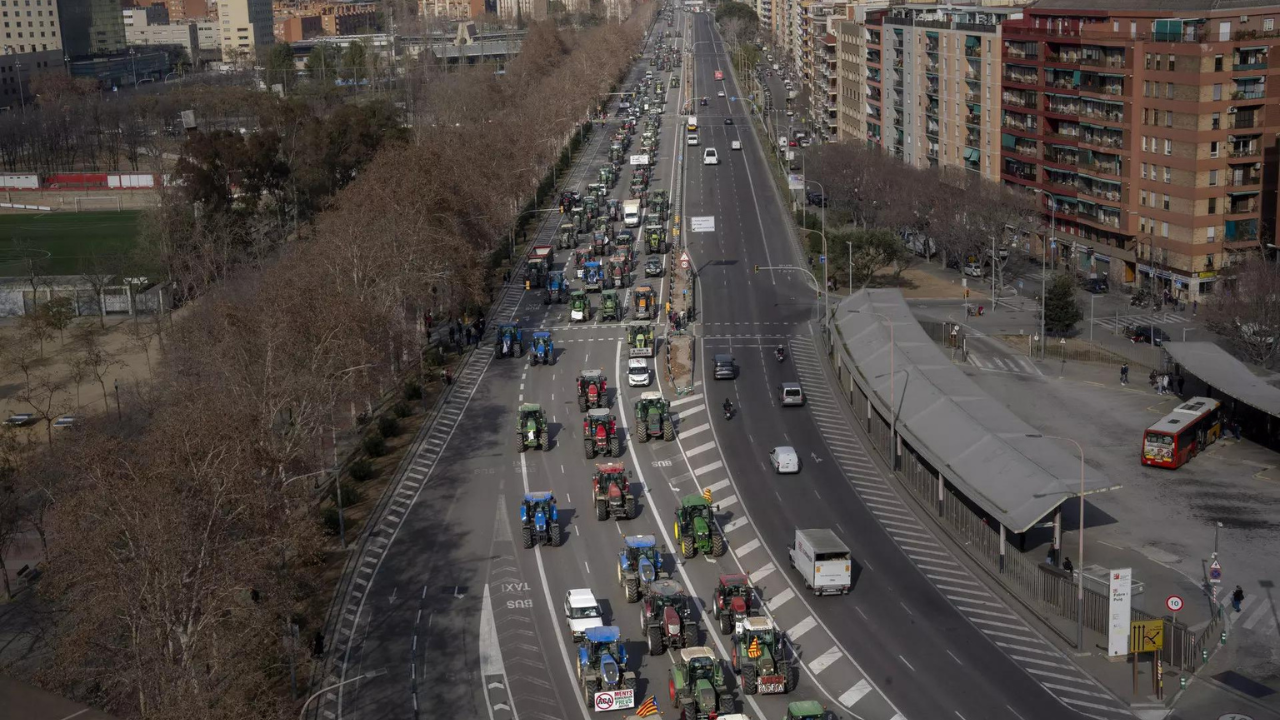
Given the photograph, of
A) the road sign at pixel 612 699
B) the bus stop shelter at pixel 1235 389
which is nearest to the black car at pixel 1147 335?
the bus stop shelter at pixel 1235 389

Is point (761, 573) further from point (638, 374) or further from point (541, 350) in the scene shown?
point (541, 350)

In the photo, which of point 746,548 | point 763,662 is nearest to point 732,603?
point 763,662

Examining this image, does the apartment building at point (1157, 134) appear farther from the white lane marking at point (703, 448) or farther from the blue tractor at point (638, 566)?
the blue tractor at point (638, 566)

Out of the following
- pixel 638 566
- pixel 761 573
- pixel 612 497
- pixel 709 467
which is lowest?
pixel 761 573

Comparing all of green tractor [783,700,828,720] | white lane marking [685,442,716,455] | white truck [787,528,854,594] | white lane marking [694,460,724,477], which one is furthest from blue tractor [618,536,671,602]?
white lane marking [685,442,716,455]

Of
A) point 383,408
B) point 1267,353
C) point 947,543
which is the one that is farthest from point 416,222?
→ point 1267,353

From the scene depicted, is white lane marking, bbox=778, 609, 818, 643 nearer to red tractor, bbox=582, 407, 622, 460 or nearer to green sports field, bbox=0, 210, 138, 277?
red tractor, bbox=582, 407, 622, 460

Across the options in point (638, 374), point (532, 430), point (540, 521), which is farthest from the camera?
point (638, 374)
